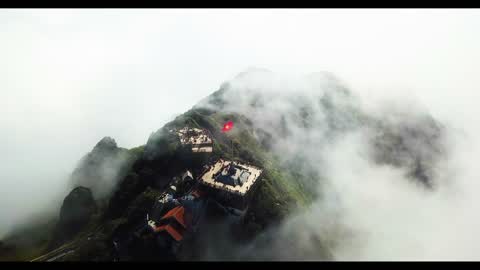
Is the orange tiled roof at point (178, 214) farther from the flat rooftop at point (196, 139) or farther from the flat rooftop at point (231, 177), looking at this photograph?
the flat rooftop at point (196, 139)

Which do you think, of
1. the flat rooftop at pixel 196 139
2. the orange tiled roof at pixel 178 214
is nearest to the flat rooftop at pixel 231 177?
the flat rooftop at pixel 196 139

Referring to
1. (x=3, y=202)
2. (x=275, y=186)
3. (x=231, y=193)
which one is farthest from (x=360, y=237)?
(x=3, y=202)

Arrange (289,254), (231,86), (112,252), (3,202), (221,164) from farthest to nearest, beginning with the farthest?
(231,86), (3,202), (221,164), (289,254), (112,252)

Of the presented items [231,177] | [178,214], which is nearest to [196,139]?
[231,177]

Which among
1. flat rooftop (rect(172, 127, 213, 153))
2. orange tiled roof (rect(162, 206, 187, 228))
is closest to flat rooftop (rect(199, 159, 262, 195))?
flat rooftop (rect(172, 127, 213, 153))

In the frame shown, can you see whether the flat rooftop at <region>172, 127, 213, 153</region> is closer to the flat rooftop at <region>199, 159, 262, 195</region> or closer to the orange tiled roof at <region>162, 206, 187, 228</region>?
the flat rooftop at <region>199, 159, 262, 195</region>

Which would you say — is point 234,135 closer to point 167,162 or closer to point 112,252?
point 167,162
